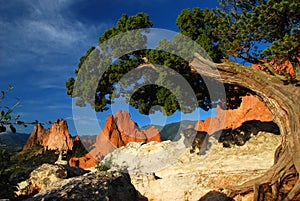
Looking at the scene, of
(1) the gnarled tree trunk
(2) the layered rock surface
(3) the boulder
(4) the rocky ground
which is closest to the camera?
(3) the boulder

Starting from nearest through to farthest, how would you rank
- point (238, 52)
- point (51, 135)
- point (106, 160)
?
point (238, 52)
point (106, 160)
point (51, 135)

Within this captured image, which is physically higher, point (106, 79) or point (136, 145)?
point (106, 79)

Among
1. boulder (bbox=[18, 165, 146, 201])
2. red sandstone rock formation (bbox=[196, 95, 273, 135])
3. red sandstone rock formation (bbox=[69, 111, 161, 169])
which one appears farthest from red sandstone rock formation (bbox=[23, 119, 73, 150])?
boulder (bbox=[18, 165, 146, 201])

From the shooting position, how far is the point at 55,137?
70.6 meters

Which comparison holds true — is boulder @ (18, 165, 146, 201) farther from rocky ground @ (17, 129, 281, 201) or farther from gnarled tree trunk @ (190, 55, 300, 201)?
gnarled tree trunk @ (190, 55, 300, 201)

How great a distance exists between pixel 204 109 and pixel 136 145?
789cm

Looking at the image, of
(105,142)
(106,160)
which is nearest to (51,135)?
(105,142)

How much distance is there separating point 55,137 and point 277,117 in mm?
66791

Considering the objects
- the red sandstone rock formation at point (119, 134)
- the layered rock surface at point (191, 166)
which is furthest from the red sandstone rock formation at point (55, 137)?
the layered rock surface at point (191, 166)

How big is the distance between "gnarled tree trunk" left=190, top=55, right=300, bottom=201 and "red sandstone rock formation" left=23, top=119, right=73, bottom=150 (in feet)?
187

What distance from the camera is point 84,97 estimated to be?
14.6 m

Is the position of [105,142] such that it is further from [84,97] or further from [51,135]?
[84,97]

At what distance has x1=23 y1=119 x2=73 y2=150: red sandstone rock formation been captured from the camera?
218 feet

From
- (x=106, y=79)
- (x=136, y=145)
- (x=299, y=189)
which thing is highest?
(x=106, y=79)
